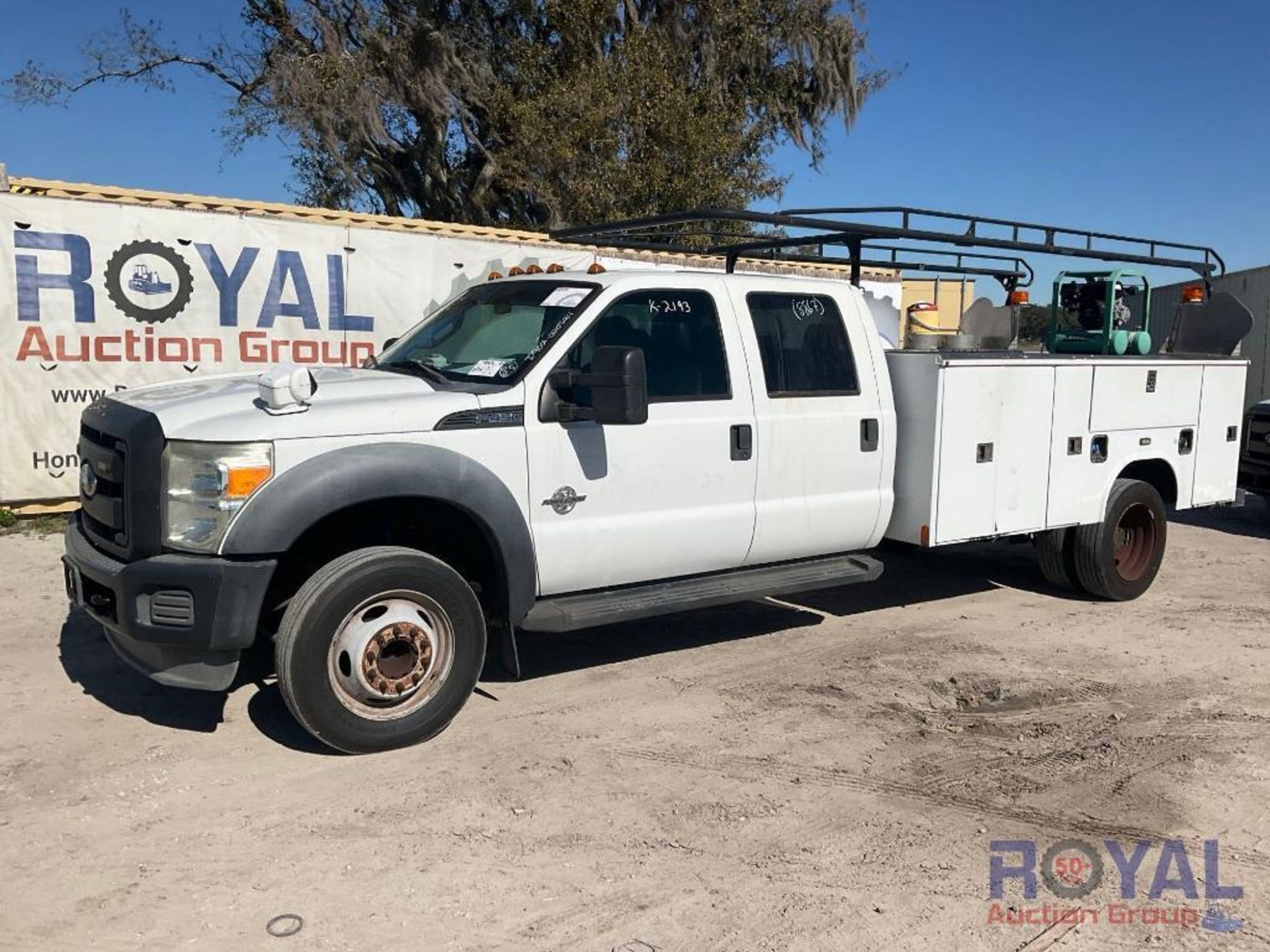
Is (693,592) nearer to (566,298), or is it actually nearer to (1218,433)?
(566,298)

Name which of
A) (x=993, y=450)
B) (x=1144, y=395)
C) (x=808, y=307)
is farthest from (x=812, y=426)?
(x=1144, y=395)

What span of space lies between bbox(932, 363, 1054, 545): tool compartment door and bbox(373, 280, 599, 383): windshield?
2307 millimetres

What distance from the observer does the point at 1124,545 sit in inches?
293

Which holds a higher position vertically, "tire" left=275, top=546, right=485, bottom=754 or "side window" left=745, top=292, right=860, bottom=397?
"side window" left=745, top=292, right=860, bottom=397

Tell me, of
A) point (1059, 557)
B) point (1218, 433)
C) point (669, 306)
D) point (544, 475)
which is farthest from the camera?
point (1218, 433)

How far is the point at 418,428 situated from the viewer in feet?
14.5

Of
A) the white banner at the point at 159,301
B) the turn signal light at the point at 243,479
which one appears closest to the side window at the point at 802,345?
the turn signal light at the point at 243,479

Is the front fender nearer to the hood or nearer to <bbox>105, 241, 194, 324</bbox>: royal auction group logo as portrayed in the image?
the hood

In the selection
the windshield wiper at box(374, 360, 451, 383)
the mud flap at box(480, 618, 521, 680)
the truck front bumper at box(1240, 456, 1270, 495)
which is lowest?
the mud flap at box(480, 618, 521, 680)

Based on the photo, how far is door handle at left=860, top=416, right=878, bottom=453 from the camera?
5855 millimetres

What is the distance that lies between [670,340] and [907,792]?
236 cm

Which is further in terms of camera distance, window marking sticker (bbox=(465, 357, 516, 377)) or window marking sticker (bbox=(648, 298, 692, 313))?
window marking sticker (bbox=(648, 298, 692, 313))

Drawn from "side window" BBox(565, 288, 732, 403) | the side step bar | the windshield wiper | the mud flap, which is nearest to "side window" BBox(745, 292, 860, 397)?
"side window" BBox(565, 288, 732, 403)

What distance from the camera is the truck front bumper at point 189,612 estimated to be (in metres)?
4.05
